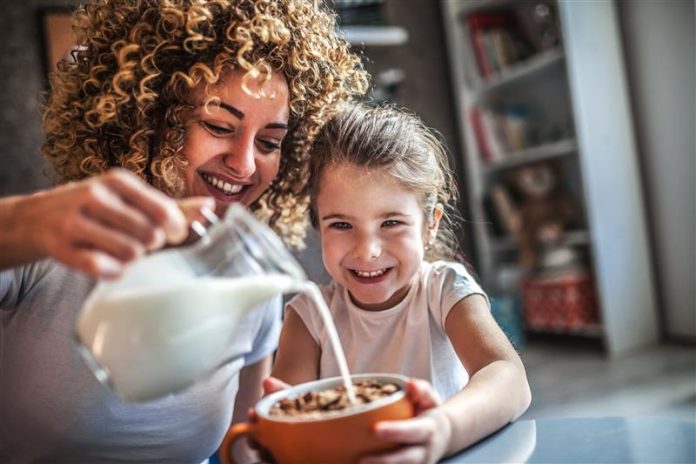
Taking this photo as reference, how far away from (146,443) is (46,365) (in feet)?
0.60

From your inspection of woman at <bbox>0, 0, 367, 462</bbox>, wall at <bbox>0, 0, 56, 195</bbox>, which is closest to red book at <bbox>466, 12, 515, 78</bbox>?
wall at <bbox>0, 0, 56, 195</bbox>

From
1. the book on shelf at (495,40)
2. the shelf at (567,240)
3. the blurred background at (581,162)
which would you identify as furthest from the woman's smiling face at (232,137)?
the book on shelf at (495,40)

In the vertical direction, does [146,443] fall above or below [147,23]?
below

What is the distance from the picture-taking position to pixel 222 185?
3.94 ft

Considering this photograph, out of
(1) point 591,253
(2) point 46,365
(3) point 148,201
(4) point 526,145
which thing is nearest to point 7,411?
(2) point 46,365

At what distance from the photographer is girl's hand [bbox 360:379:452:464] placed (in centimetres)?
61

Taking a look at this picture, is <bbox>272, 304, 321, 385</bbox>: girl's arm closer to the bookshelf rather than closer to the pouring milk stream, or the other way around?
the pouring milk stream

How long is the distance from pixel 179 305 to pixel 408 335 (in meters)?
0.62

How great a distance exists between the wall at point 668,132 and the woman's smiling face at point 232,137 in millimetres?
2935

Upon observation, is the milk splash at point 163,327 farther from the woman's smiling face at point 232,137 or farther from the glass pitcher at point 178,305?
the woman's smiling face at point 232,137

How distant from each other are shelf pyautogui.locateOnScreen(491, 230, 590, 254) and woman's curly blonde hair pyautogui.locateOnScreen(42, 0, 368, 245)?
282cm

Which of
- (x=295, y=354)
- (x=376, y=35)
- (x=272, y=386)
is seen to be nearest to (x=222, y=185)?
(x=295, y=354)

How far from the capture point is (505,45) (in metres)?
4.22

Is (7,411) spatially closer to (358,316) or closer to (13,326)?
(13,326)
